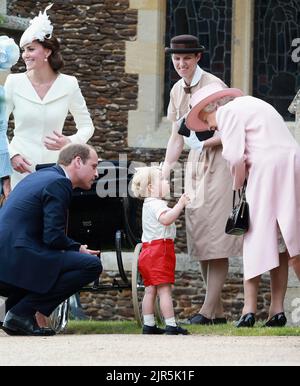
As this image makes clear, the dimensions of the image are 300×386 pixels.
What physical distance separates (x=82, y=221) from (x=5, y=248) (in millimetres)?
1504

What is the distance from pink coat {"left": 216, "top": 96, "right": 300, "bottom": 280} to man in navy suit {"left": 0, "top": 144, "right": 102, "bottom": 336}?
3.49 feet

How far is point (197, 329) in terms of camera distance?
11352 mm

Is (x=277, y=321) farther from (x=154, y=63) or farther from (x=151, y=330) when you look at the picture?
(x=154, y=63)

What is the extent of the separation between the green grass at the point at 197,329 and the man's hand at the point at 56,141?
51.9 inches

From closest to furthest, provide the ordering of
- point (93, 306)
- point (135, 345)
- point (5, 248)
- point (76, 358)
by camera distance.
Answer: point (76, 358) → point (135, 345) → point (5, 248) → point (93, 306)

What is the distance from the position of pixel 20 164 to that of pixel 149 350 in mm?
2559

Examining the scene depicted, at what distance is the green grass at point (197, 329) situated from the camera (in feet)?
34.7

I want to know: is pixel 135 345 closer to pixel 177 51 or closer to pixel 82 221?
pixel 82 221

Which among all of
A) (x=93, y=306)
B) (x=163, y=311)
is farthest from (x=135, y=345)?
(x=93, y=306)

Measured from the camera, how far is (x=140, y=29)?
16.5 m

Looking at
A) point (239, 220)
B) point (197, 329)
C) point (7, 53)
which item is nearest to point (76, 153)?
point (239, 220)
